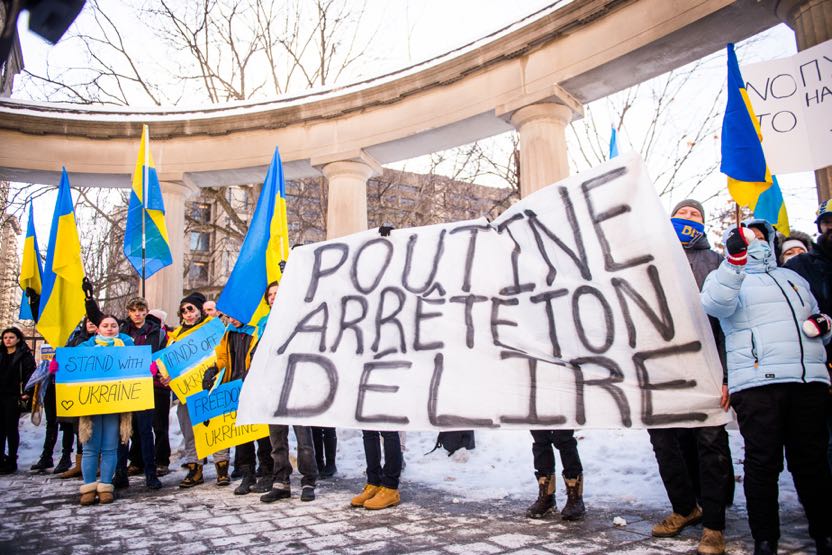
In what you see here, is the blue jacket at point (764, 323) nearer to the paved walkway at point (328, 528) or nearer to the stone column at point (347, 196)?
the paved walkway at point (328, 528)

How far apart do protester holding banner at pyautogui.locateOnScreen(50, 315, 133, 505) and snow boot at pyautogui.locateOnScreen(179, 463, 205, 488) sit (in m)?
0.65

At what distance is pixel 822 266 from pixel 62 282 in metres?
6.95

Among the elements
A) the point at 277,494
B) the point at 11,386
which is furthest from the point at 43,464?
the point at 277,494

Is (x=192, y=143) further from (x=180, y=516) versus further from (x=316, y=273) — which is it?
(x=180, y=516)

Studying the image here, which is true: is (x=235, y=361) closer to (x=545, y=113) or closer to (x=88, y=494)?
(x=88, y=494)

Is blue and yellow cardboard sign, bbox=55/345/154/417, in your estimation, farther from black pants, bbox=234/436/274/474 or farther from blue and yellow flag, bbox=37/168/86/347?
blue and yellow flag, bbox=37/168/86/347

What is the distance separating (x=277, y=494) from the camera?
4.52 metres

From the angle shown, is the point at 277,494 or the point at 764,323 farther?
the point at 277,494

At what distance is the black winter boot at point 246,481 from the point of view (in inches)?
190

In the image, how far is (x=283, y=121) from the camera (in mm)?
10008

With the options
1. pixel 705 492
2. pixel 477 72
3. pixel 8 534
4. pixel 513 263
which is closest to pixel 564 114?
pixel 477 72

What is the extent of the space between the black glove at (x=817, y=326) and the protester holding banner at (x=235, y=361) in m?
4.08

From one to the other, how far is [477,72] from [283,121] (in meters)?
3.63

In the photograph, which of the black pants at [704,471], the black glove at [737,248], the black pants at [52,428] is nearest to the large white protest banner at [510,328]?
the black pants at [704,471]
